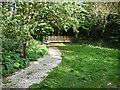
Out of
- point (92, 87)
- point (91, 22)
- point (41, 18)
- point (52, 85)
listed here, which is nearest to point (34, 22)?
point (41, 18)

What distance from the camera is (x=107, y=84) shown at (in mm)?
1495

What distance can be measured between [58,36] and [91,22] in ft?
9.62

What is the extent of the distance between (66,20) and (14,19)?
73.1 inches

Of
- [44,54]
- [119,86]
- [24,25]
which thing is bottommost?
[44,54]

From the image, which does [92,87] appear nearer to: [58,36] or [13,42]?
[13,42]

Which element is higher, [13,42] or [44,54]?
[13,42]

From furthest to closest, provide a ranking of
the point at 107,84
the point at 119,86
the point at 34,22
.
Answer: the point at 34,22
the point at 107,84
the point at 119,86

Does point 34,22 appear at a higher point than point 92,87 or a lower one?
higher

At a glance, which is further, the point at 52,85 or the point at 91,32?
the point at 91,32

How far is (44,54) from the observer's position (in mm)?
4641

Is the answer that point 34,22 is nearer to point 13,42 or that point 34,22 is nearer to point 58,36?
point 13,42

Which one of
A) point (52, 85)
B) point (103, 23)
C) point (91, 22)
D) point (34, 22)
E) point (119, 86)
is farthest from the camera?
point (91, 22)

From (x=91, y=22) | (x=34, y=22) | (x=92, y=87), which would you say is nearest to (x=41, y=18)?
(x=34, y=22)

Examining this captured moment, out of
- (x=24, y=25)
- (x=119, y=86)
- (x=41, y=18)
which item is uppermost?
(x=41, y=18)
